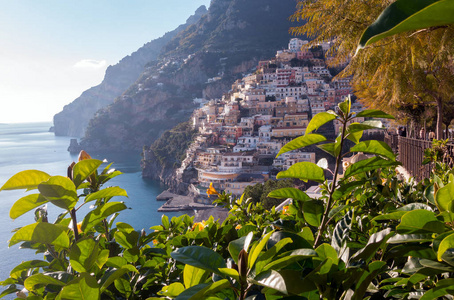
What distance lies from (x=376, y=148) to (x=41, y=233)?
518mm

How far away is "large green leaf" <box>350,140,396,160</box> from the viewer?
44 centimetres

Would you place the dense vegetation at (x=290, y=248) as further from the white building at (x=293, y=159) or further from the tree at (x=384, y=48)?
the white building at (x=293, y=159)

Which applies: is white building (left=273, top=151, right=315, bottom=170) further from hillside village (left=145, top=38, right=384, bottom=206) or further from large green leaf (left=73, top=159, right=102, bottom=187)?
large green leaf (left=73, top=159, right=102, bottom=187)

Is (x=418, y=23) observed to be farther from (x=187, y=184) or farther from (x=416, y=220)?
(x=187, y=184)

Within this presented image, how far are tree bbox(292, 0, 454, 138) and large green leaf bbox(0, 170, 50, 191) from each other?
2.66 metres

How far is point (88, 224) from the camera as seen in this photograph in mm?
552

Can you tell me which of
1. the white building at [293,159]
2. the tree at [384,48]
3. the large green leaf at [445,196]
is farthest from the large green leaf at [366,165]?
the white building at [293,159]

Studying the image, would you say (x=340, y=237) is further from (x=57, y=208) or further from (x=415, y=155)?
(x=57, y=208)

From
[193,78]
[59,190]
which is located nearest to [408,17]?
[59,190]

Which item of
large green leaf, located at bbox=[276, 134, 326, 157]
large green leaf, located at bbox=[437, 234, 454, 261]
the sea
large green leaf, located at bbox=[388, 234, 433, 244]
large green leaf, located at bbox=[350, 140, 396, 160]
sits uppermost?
large green leaf, located at bbox=[276, 134, 326, 157]

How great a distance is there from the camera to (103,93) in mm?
75312

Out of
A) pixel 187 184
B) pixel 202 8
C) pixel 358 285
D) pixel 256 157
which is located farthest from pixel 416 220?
pixel 202 8

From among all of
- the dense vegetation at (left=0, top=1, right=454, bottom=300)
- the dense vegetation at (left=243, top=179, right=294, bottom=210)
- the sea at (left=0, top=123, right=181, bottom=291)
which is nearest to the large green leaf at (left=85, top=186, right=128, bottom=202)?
the dense vegetation at (left=0, top=1, right=454, bottom=300)

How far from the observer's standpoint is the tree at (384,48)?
2.68 m
